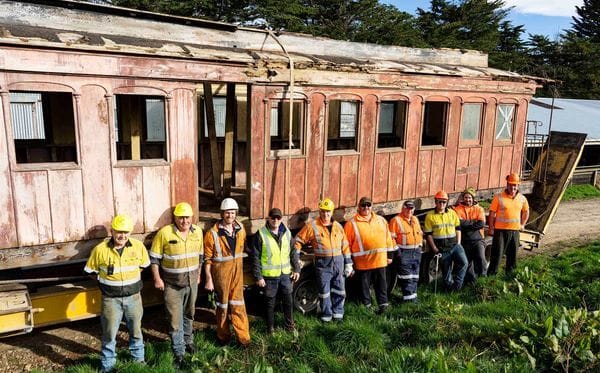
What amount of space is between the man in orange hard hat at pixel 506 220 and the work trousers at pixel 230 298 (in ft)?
15.6

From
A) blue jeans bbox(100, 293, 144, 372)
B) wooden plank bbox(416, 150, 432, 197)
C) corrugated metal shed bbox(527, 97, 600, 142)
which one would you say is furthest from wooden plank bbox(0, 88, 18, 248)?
corrugated metal shed bbox(527, 97, 600, 142)

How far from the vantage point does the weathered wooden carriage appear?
537 centimetres

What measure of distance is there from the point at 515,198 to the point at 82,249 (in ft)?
22.7

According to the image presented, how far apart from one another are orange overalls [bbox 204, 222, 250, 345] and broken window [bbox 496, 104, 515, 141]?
6.31 meters

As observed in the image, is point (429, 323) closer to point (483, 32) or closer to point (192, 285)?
point (192, 285)

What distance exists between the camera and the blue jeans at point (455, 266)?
25.2ft

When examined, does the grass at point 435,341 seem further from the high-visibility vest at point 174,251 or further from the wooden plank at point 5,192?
the wooden plank at point 5,192

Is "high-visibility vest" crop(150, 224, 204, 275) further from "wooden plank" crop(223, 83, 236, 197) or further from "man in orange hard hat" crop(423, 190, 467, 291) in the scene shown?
"man in orange hard hat" crop(423, 190, 467, 291)

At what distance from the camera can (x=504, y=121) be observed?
9.74 meters

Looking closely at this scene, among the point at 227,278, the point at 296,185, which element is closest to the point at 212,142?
the point at 296,185

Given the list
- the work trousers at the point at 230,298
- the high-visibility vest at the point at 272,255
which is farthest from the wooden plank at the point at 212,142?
the work trousers at the point at 230,298

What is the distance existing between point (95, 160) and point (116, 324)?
1.94 m

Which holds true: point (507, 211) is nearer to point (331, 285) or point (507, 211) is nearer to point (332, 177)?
point (332, 177)

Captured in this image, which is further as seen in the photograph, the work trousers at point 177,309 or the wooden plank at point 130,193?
the wooden plank at point 130,193
